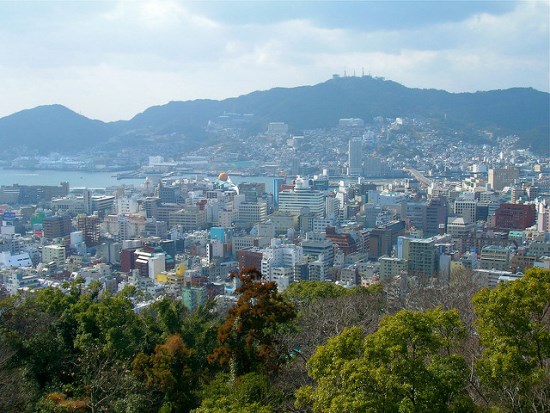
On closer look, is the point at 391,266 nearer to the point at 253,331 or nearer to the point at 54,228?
the point at 253,331

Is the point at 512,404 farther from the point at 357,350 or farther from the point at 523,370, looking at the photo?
the point at 357,350

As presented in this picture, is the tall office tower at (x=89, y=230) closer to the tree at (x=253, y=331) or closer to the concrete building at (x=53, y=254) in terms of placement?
the concrete building at (x=53, y=254)

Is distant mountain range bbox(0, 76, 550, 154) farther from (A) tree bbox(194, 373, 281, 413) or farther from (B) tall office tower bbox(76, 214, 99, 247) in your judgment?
(A) tree bbox(194, 373, 281, 413)

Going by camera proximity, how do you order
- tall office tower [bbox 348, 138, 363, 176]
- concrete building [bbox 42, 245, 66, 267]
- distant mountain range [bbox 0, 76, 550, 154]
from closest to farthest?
concrete building [bbox 42, 245, 66, 267] → tall office tower [bbox 348, 138, 363, 176] → distant mountain range [bbox 0, 76, 550, 154]

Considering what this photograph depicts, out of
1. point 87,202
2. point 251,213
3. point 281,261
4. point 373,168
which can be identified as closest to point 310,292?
point 281,261

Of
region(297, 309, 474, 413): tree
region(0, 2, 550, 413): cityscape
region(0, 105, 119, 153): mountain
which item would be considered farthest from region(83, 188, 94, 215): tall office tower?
region(0, 105, 119, 153): mountain

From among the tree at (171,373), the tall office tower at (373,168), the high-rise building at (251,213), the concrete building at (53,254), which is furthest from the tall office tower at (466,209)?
the tree at (171,373)
